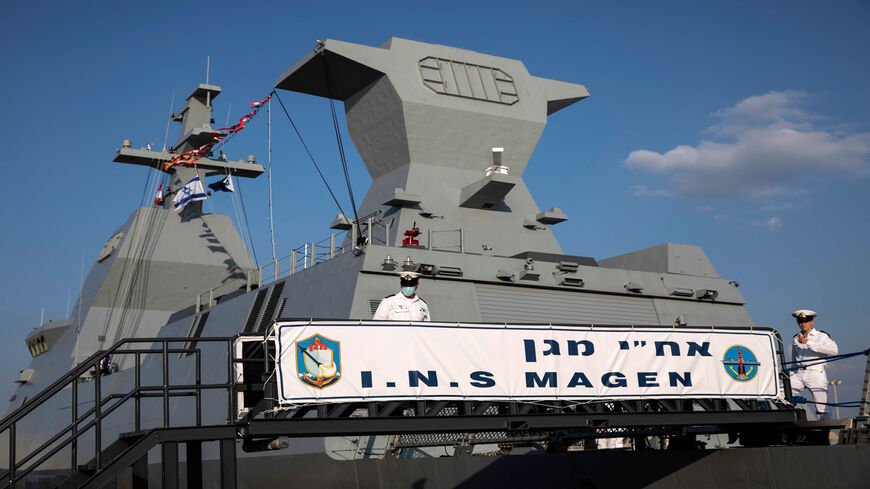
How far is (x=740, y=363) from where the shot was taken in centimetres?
908

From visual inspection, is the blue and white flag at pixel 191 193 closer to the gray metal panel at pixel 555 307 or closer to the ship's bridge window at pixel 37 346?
the ship's bridge window at pixel 37 346

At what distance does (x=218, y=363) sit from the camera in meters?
16.8

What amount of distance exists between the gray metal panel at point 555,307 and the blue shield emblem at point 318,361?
7.47 metres

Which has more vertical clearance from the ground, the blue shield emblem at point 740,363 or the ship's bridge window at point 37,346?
the ship's bridge window at point 37,346

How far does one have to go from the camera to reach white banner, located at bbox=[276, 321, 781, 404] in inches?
297

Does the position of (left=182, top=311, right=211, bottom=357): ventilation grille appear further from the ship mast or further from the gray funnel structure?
the ship mast

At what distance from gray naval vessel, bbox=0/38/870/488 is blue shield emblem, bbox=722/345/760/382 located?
0.35m

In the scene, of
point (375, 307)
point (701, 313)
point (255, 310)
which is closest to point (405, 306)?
point (375, 307)

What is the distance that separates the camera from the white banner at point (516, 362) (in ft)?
24.8

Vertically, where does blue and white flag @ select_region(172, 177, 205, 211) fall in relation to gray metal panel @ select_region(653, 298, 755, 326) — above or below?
above

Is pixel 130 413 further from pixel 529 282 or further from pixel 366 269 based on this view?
pixel 529 282

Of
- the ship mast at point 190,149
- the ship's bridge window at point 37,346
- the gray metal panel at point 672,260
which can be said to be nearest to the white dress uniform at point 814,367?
the gray metal panel at point 672,260

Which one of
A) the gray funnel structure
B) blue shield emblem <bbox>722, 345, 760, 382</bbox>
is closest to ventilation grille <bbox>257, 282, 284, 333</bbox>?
the gray funnel structure

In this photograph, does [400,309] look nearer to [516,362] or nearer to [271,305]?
[516,362]
